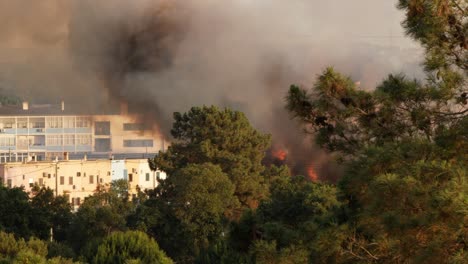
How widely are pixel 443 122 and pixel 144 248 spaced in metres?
25.9

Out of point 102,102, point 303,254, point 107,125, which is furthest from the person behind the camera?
point 107,125

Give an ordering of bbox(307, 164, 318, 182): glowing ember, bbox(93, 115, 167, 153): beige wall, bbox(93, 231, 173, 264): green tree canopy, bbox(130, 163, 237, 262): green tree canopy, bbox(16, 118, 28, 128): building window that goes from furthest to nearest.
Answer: bbox(16, 118, 28, 128): building window → bbox(93, 115, 167, 153): beige wall → bbox(307, 164, 318, 182): glowing ember → bbox(130, 163, 237, 262): green tree canopy → bbox(93, 231, 173, 264): green tree canopy

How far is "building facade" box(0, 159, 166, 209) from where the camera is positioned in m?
121

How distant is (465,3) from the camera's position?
25.6 m

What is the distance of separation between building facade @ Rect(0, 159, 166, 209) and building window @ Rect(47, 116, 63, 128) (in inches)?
1814

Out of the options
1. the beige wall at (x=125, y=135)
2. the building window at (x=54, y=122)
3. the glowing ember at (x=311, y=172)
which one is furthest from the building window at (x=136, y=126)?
the building window at (x=54, y=122)

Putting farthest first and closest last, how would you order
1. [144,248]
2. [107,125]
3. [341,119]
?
1. [107,125]
2. [144,248]
3. [341,119]

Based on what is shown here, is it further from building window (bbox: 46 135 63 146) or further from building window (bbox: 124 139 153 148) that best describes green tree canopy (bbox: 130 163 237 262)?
building window (bbox: 46 135 63 146)

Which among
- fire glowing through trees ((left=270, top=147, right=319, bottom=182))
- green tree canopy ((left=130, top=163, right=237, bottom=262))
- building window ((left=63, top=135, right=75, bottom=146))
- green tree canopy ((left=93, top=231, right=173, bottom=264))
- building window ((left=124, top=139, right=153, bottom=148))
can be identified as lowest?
green tree canopy ((left=93, top=231, right=173, bottom=264))

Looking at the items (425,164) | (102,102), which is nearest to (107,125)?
(102,102)

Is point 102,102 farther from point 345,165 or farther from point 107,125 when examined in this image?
point 345,165

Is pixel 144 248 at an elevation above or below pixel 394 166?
above

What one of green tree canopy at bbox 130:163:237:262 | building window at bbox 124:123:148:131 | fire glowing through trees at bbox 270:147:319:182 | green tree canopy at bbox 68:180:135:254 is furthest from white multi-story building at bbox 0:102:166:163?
green tree canopy at bbox 130:163:237:262

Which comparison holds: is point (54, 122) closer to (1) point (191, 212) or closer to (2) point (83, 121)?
(2) point (83, 121)
